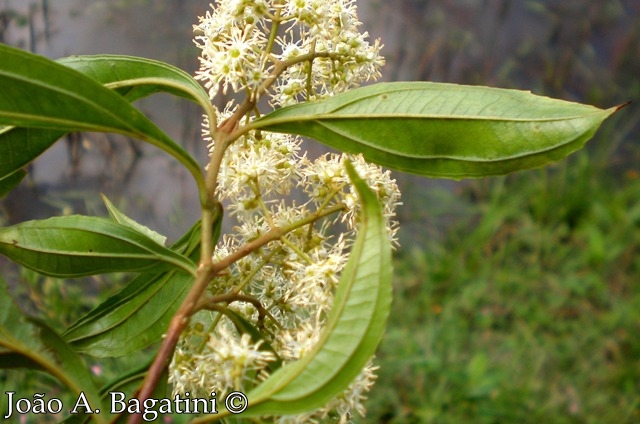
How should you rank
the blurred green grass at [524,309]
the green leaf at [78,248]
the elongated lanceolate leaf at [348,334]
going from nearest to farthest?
the elongated lanceolate leaf at [348,334] < the green leaf at [78,248] < the blurred green grass at [524,309]

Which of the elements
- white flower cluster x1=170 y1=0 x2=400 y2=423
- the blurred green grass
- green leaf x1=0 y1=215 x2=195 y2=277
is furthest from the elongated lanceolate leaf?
the blurred green grass

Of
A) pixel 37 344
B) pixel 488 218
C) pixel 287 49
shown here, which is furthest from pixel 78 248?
pixel 488 218

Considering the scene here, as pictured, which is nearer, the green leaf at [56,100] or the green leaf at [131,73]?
the green leaf at [56,100]

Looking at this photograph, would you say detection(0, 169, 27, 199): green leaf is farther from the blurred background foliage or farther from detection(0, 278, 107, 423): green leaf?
the blurred background foliage

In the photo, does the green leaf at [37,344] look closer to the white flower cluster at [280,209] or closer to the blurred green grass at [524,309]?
the white flower cluster at [280,209]

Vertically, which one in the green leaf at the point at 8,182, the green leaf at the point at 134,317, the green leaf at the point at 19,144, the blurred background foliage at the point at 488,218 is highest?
the blurred background foliage at the point at 488,218

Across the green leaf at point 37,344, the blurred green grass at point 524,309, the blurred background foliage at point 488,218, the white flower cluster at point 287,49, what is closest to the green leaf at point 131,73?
the white flower cluster at point 287,49
